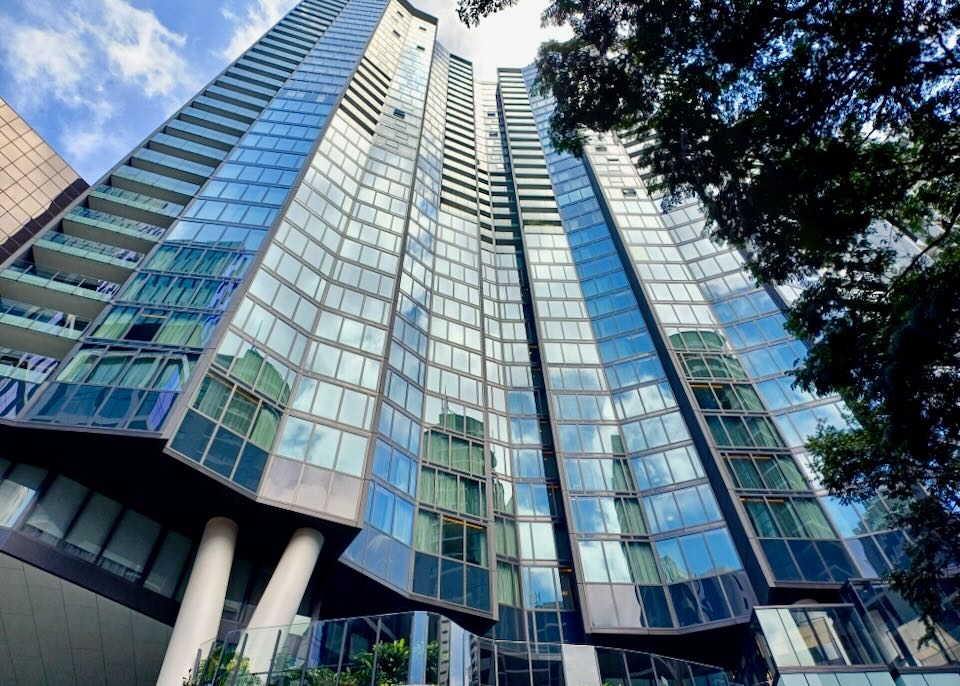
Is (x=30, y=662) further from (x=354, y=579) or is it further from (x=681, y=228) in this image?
(x=681, y=228)

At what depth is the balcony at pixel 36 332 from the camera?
2330 cm

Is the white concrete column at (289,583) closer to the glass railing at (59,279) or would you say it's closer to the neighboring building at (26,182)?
the glass railing at (59,279)

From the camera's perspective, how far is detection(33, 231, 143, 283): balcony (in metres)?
27.3

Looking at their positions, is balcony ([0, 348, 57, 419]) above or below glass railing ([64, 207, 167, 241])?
below

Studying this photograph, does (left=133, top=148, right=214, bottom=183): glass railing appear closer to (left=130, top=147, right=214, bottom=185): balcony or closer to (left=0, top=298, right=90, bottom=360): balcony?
(left=130, top=147, right=214, bottom=185): balcony

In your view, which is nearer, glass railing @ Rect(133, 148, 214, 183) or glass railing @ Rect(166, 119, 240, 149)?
glass railing @ Rect(133, 148, 214, 183)

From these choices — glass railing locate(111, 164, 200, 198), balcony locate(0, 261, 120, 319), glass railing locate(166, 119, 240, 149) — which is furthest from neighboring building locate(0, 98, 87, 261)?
balcony locate(0, 261, 120, 319)

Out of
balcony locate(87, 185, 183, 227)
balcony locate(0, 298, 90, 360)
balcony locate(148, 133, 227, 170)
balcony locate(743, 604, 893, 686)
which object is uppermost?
balcony locate(148, 133, 227, 170)

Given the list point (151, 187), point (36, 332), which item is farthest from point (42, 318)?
point (151, 187)

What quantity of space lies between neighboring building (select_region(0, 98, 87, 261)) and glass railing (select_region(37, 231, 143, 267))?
6638mm

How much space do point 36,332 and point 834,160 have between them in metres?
26.8

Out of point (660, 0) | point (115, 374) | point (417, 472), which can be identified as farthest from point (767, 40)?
Result: point (115, 374)

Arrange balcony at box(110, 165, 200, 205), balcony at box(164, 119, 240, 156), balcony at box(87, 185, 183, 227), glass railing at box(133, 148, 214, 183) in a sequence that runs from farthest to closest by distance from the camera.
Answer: balcony at box(164, 119, 240, 156), glass railing at box(133, 148, 214, 183), balcony at box(110, 165, 200, 205), balcony at box(87, 185, 183, 227)

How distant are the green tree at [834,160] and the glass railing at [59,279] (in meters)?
21.4
